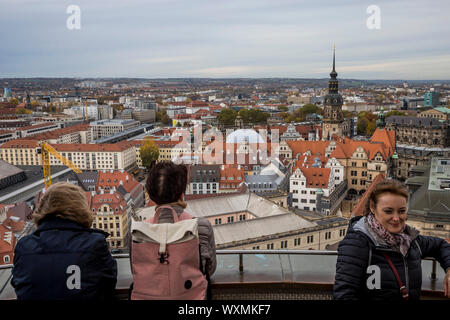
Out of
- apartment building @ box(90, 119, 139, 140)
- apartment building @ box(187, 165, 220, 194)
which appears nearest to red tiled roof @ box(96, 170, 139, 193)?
apartment building @ box(187, 165, 220, 194)

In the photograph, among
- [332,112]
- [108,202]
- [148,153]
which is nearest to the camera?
[108,202]

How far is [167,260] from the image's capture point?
204cm

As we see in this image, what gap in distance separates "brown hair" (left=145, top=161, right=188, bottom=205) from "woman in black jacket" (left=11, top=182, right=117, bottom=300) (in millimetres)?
342

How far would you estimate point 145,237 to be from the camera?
205 cm

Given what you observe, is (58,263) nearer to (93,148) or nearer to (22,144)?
(93,148)

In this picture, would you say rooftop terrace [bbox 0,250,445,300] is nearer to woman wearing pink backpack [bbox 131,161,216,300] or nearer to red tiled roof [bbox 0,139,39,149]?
woman wearing pink backpack [bbox 131,161,216,300]

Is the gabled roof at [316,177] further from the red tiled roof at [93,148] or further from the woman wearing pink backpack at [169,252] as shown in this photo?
Answer: the woman wearing pink backpack at [169,252]

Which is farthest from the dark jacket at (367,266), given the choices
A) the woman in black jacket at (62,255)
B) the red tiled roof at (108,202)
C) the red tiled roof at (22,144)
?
the red tiled roof at (22,144)

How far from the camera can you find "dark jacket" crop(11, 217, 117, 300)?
2.03 metres

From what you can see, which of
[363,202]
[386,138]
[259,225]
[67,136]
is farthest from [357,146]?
[67,136]

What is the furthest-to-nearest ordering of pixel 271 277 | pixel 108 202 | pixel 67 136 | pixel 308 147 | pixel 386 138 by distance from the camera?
pixel 67 136, pixel 308 147, pixel 386 138, pixel 108 202, pixel 271 277

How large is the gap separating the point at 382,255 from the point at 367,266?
10 centimetres

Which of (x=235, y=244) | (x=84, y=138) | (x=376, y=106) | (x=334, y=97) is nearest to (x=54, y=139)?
A: (x=84, y=138)

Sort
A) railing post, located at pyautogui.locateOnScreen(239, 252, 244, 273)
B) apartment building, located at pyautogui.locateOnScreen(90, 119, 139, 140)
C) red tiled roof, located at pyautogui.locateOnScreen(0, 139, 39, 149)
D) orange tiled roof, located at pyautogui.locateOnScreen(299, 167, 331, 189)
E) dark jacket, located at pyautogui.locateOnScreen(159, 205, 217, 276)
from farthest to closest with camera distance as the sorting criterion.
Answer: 1. apartment building, located at pyautogui.locateOnScreen(90, 119, 139, 140)
2. red tiled roof, located at pyautogui.locateOnScreen(0, 139, 39, 149)
3. orange tiled roof, located at pyautogui.locateOnScreen(299, 167, 331, 189)
4. railing post, located at pyautogui.locateOnScreen(239, 252, 244, 273)
5. dark jacket, located at pyautogui.locateOnScreen(159, 205, 217, 276)
